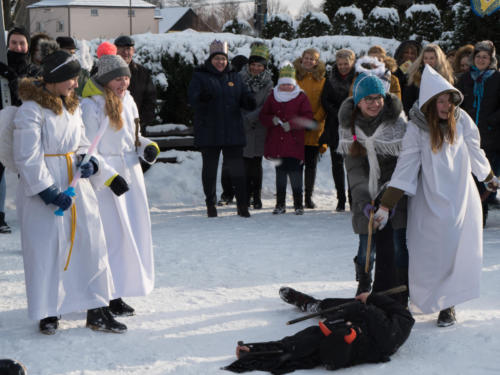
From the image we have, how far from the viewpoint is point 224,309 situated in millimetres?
4984

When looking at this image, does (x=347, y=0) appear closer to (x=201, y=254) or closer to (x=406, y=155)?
(x=201, y=254)

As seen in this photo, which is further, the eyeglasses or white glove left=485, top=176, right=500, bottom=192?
white glove left=485, top=176, right=500, bottom=192

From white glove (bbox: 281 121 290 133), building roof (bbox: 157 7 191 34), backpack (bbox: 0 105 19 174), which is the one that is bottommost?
white glove (bbox: 281 121 290 133)

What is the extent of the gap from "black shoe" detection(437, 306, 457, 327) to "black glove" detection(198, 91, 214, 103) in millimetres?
4517

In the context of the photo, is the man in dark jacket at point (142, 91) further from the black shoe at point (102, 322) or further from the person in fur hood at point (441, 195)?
the person in fur hood at point (441, 195)

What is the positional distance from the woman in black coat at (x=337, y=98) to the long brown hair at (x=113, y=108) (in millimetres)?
4361

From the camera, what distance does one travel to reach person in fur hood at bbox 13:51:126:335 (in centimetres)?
422

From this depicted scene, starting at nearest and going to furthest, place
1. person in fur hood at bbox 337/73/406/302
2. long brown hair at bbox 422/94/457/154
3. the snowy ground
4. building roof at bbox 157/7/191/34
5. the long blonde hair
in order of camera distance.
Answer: the snowy ground
long brown hair at bbox 422/94/457/154
person in fur hood at bbox 337/73/406/302
the long blonde hair
building roof at bbox 157/7/191/34

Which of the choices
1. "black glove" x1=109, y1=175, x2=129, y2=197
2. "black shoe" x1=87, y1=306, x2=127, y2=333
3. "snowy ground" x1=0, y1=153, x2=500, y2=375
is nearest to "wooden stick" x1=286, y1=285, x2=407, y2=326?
"snowy ground" x1=0, y1=153, x2=500, y2=375

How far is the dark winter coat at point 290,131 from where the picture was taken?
28.2 feet

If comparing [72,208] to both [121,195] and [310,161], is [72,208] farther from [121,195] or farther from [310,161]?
[310,161]

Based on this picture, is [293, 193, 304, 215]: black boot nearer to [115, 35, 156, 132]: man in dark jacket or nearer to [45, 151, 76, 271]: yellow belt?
[115, 35, 156, 132]: man in dark jacket

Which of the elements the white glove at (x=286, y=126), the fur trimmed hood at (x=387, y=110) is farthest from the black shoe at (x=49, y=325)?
the white glove at (x=286, y=126)

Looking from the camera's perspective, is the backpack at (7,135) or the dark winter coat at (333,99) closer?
the backpack at (7,135)
